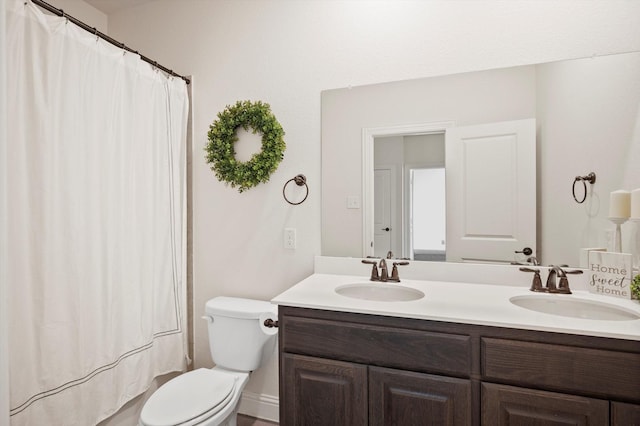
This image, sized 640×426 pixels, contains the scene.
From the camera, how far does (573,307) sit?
145 cm

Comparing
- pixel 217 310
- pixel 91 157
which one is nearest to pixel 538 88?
pixel 217 310

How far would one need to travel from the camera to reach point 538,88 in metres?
1.63

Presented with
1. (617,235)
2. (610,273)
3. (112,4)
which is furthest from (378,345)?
(112,4)

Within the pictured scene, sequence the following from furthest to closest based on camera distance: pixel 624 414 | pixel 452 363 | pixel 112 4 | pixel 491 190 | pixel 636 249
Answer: pixel 112 4, pixel 491 190, pixel 636 249, pixel 452 363, pixel 624 414

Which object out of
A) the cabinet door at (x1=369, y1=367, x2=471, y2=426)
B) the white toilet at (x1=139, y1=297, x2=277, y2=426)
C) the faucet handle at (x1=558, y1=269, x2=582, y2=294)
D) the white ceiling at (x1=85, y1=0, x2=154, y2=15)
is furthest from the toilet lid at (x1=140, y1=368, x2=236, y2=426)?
the white ceiling at (x1=85, y1=0, x2=154, y2=15)

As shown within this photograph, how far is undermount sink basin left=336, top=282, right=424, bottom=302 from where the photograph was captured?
1.68m

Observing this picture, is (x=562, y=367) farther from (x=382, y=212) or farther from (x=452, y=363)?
(x=382, y=212)

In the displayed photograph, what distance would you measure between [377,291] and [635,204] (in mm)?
1129

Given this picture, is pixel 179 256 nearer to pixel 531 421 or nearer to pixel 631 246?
pixel 531 421

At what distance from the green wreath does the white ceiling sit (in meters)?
1.15

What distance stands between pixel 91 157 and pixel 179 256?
78 cm

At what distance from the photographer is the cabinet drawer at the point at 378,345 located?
4.05ft

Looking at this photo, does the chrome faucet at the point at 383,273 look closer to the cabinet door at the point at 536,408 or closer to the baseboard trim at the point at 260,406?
the cabinet door at the point at 536,408

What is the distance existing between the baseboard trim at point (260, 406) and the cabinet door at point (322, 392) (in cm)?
71
